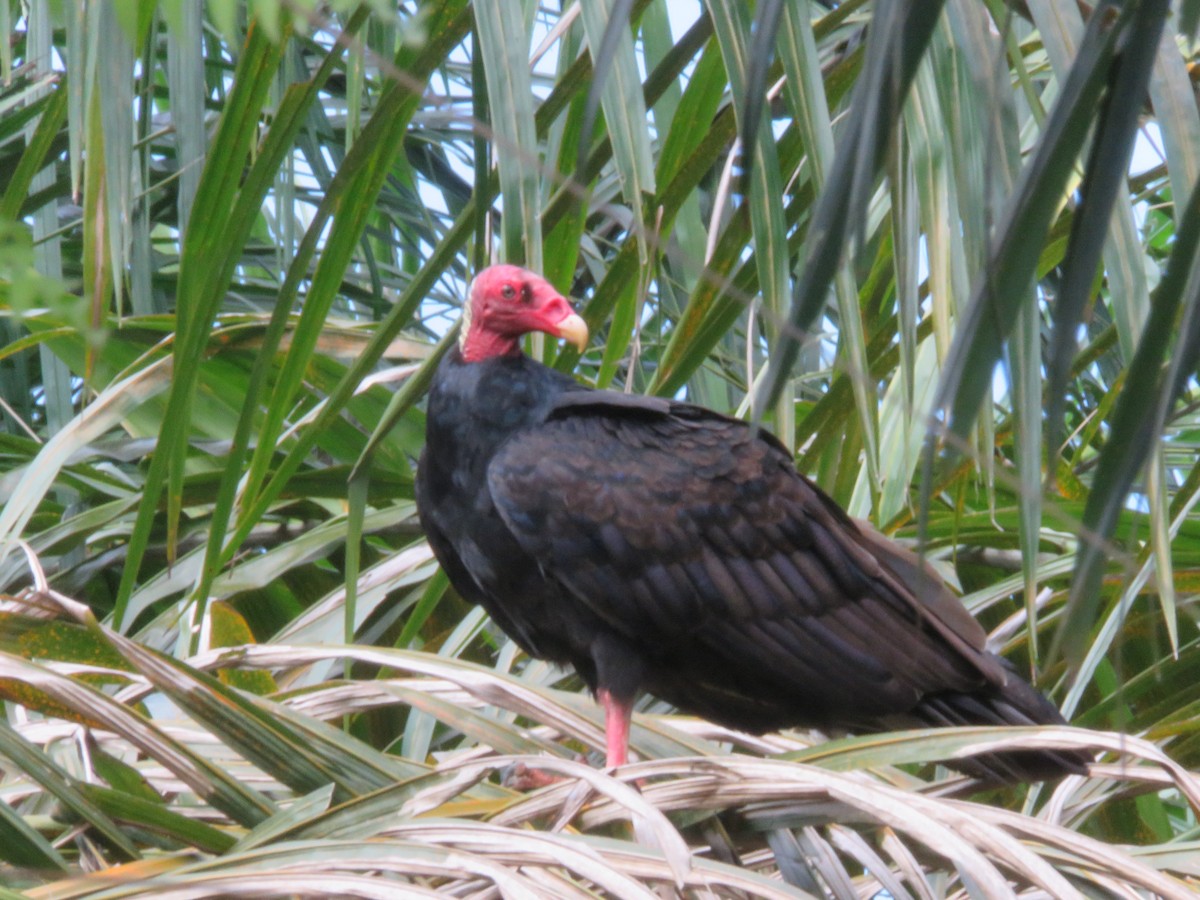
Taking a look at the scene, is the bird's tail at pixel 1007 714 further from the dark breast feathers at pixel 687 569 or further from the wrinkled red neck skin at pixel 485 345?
the wrinkled red neck skin at pixel 485 345

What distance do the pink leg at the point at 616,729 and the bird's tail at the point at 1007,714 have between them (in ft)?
1.64

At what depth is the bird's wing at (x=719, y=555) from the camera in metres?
2.53

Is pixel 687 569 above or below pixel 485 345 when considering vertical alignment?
below

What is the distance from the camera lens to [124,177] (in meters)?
1.37

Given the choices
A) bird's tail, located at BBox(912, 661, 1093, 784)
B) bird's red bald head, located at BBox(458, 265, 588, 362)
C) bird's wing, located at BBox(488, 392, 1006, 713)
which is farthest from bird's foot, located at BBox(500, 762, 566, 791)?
bird's red bald head, located at BBox(458, 265, 588, 362)

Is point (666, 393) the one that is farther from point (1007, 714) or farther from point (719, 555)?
point (1007, 714)

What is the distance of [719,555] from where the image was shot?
8.70 feet

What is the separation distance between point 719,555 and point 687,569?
7cm

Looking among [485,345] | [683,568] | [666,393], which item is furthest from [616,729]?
[485,345]

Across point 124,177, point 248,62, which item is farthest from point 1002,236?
point 248,62

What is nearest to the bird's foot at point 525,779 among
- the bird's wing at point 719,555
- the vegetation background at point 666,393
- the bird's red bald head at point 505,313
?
the vegetation background at point 666,393

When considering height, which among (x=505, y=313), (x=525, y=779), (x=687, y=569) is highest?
(x=505, y=313)

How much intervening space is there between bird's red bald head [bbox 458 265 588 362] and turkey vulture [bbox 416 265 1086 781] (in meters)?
0.05

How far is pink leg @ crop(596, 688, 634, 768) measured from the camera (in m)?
2.27
